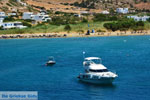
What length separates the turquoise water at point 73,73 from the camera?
49.4 meters

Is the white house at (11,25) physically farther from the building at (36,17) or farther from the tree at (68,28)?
the tree at (68,28)

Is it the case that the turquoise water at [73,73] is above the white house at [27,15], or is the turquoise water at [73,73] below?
above

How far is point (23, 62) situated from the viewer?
7944 centimetres

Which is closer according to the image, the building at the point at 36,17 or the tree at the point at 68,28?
the tree at the point at 68,28

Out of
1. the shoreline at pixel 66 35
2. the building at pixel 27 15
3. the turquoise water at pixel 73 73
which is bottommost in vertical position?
the shoreline at pixel 66 35

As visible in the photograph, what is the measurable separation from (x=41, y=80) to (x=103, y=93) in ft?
40.7

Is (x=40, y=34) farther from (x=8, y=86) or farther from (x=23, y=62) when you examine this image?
(x=8, y=86)

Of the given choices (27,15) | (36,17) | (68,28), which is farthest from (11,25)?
(68,28)

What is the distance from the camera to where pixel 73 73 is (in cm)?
6262

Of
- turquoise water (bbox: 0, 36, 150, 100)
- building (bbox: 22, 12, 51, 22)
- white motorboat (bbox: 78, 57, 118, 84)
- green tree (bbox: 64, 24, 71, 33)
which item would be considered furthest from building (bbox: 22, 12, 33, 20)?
white motorboat (bbox: 78, 57, 118, 84)

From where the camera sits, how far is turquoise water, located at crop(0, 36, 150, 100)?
4938cm

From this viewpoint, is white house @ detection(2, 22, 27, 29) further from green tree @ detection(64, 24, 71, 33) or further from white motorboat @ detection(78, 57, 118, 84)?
white motorboat @ detection(78, 57, 118, 84)

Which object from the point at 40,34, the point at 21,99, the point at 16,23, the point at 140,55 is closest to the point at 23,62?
the point at 140,55

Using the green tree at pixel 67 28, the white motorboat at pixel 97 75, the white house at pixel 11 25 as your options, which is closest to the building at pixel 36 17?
the white house at pixel 11 25
